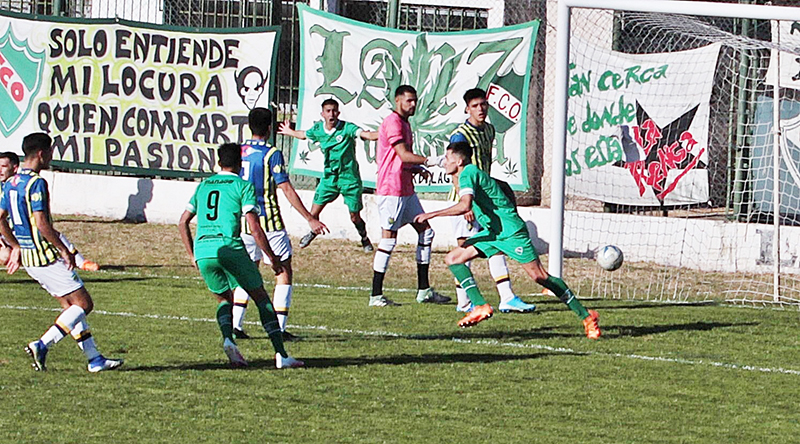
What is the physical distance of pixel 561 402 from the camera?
26.8 ft

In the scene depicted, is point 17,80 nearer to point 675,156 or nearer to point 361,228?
point 361,228

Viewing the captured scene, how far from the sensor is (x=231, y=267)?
28.9ft

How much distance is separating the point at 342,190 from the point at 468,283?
5.31m

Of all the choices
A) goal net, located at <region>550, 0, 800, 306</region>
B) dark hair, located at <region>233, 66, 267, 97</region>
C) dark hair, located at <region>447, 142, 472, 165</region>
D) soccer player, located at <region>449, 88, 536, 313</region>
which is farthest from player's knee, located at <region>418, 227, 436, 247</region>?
dark hair, located at <region>233, 66, 267, 97</region>

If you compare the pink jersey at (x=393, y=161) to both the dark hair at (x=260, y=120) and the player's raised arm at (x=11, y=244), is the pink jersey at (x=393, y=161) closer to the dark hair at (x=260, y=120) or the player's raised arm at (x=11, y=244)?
the dark hair at (x=260, y=120)

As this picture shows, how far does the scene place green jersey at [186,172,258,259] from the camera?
8766mm

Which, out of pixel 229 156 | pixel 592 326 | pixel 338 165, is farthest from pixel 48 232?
pixel 338 165

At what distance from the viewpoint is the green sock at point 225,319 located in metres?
8.98

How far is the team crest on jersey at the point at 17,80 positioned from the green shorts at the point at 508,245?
35.0ft

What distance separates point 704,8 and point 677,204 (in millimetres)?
3633

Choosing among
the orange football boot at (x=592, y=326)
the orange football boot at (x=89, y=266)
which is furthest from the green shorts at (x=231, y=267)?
the orange football boot at (x=89, y=266)

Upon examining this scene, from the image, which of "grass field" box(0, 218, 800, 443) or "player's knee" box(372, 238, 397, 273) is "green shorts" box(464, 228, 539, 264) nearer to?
"grass field" box(0, 218, 800, 443)

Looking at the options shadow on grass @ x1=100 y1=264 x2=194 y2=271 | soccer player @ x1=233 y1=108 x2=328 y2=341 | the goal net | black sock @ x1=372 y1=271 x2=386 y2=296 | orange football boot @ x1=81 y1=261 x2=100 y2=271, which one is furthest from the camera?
the goal net

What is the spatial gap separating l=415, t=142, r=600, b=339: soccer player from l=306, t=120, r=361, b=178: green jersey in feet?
16.1
